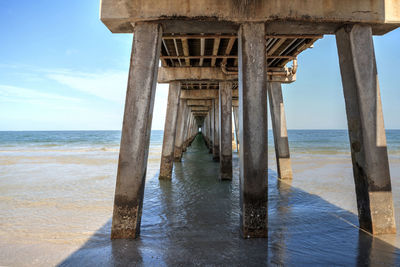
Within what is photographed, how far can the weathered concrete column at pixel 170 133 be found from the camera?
8492mm

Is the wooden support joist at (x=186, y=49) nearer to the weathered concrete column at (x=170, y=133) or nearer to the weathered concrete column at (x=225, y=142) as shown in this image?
the weathered concrete column at (x=170, y=133)

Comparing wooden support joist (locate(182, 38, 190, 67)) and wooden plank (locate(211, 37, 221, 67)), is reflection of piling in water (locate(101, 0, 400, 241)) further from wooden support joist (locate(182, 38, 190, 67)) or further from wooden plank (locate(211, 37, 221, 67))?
wooden support joist (locate(182, 38, 190, 67))

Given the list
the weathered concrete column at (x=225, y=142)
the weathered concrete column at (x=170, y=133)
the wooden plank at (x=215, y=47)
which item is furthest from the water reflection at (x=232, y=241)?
the wooden plank at (x=215, y=47)

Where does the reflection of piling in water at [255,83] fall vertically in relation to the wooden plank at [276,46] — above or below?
below

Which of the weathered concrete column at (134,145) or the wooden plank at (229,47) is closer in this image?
the weathered concrete column at (134,145)

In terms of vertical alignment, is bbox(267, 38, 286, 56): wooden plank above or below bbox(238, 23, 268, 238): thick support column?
above

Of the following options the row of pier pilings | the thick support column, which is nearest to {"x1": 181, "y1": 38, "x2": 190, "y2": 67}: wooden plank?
the row of pier pilings

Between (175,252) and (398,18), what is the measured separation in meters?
4.98

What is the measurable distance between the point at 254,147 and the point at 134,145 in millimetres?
1770

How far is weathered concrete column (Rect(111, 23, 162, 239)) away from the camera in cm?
353

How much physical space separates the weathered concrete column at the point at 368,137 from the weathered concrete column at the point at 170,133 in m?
5.93

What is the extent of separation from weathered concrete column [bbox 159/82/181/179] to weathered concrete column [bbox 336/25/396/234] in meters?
5.93

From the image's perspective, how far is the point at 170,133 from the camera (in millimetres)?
8680

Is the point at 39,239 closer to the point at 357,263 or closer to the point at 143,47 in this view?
the point at 143,47
